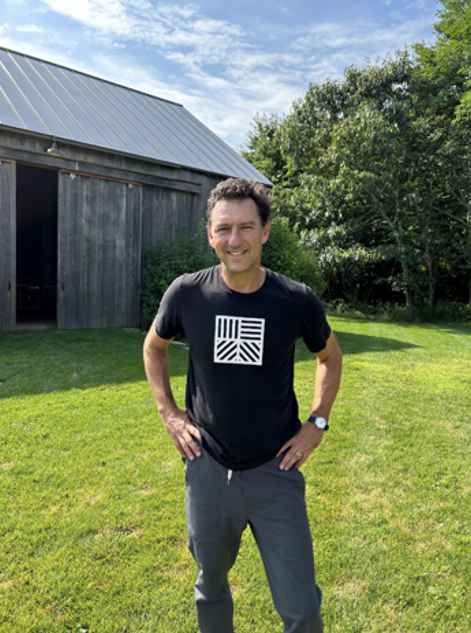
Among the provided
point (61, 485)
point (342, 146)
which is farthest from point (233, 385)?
point (342, 146)

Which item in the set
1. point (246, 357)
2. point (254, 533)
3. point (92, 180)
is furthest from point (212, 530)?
point (92, 180)

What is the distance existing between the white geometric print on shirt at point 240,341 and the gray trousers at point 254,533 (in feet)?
1.27

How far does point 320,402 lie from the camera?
6.50ft

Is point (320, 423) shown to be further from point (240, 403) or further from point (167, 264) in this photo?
point (167, 264)

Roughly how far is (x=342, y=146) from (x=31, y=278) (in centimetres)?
1103

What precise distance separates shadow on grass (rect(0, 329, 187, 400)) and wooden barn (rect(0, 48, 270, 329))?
954 mm

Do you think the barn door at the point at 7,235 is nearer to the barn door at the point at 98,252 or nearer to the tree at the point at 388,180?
the barn door at the point at 98,252

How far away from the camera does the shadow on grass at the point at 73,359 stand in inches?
226

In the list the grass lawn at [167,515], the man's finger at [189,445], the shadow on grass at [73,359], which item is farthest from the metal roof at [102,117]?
the man's finger at [189,445]

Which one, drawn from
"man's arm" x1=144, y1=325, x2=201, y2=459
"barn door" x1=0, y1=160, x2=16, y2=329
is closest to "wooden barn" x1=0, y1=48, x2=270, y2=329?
"barn door" x1=0, y1=160, x2=16, y2=329

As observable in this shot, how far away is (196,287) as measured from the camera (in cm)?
189

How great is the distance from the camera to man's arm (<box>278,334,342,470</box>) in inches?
72.2

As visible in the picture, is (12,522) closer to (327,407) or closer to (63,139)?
(327,407)

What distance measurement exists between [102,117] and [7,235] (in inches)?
143
